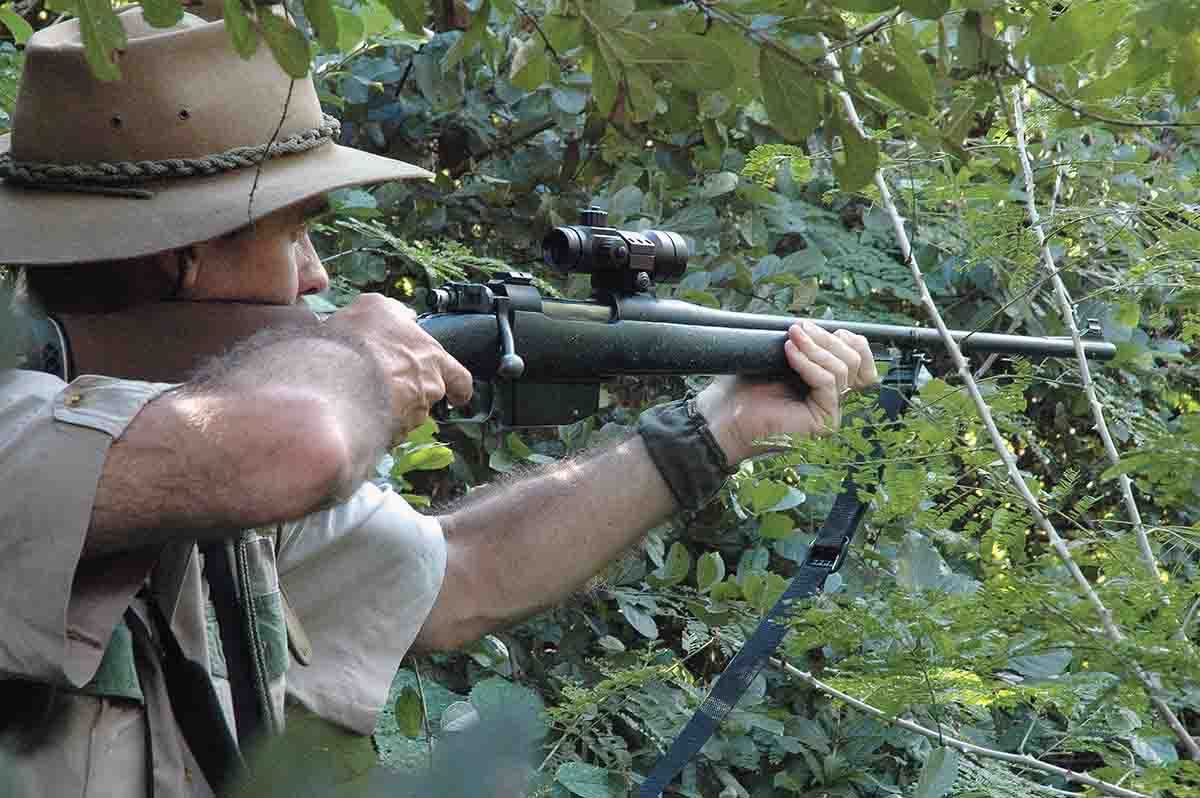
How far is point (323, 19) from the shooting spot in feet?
4.72

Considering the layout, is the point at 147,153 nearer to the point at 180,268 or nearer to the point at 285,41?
the point at 180,268

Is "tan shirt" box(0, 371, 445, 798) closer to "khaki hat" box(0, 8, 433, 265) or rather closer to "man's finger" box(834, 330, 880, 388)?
"khaki hat" box(0, 8, 433, 265)

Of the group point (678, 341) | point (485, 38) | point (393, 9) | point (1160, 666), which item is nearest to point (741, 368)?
point (678, 341)

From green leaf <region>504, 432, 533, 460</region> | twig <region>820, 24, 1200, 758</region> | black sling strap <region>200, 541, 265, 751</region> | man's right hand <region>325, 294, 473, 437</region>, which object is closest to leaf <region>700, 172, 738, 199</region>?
green leaf <region>504, 432, 533, 460</region>

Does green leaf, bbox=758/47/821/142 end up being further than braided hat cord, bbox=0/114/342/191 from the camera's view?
No

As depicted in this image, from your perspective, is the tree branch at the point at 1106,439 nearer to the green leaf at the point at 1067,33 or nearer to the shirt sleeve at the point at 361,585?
the green leaf at the point at 1067,33

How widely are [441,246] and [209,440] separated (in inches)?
68.3

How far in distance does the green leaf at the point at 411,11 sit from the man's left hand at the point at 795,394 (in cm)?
112

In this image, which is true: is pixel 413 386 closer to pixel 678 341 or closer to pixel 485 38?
pixel 485 38

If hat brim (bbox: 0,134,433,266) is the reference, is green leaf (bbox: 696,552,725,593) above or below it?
below

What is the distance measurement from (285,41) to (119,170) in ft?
1.69

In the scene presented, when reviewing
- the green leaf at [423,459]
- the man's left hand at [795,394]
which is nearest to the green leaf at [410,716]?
the green leaf at [423,459]

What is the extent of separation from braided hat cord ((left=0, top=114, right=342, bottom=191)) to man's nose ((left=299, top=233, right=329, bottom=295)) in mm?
175

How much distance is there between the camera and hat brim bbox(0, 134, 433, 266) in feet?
5.80
